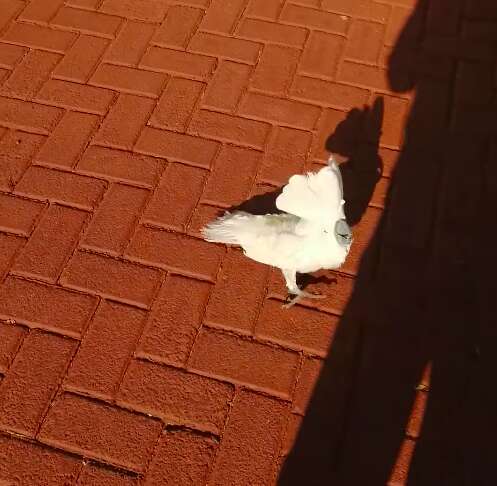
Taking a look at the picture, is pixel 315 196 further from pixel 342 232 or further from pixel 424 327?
pixel 424 327

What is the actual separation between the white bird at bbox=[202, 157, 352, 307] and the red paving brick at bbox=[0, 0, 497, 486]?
0.61ft

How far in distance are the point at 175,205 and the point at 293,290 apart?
718mm

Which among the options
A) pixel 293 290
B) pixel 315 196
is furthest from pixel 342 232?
pixel 293 290

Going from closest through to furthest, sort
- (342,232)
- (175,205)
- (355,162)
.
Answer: (342,232) → (175,205) → (355,162)

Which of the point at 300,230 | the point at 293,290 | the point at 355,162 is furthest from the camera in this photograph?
the point at 355,162

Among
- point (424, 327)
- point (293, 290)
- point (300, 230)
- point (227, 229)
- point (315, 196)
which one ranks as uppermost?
point (315, 196)

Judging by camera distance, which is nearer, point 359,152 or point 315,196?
point 315,196

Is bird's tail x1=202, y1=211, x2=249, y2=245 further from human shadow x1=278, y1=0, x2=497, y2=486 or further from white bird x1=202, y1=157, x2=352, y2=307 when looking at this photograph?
human shadow x1=278, y1=0, x2=497, y2=486

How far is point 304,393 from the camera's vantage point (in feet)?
6.92

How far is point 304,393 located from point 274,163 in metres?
1.15

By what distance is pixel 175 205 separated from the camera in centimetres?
258

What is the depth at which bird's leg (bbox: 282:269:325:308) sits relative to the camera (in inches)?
87.0

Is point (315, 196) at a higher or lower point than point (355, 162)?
higher

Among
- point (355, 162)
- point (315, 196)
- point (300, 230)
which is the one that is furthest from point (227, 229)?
point (355, 162)
